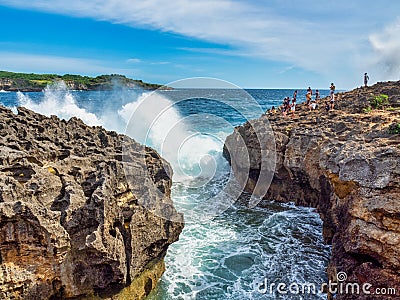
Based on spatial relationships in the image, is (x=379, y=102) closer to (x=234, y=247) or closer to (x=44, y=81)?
(x=234, y=247)

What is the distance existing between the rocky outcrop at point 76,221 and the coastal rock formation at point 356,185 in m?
5.81

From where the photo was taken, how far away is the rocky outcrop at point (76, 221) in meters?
8.42

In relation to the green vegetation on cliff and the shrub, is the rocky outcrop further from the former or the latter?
the green vegetation on cliff

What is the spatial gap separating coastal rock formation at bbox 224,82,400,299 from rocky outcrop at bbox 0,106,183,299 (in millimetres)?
5809

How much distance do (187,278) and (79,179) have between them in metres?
5.60

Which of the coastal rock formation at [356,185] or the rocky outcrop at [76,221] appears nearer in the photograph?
the rocky outcrop at [76,221]

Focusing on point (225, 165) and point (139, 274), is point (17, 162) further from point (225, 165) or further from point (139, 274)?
point (225, 165)

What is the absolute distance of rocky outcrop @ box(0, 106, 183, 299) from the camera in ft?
27.6

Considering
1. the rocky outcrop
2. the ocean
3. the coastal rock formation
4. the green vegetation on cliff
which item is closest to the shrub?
the coastal rock formation

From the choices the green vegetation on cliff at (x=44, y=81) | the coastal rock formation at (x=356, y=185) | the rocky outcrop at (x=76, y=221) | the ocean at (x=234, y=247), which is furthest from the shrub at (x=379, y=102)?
the green vegetation on cliff at (x=44, y=81)

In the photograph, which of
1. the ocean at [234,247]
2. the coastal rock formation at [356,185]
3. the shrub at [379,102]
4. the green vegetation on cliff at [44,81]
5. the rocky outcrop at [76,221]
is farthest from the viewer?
the green vegetation on cliff at [44,81]

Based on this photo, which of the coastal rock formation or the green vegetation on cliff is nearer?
the coastal rock formation

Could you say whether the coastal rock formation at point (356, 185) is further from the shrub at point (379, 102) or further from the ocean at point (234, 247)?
the ocean at point (234, 247)

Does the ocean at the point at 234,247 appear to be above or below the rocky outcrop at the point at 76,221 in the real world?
below
